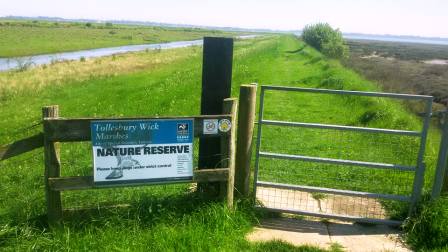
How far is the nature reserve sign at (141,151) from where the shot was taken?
14.9ft

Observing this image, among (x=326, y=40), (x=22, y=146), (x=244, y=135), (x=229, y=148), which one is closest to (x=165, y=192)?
(x=229, y=148)

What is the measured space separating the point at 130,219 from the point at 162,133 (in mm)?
1048

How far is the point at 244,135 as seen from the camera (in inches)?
213

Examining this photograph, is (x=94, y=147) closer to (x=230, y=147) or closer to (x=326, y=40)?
(x=230, y=147)

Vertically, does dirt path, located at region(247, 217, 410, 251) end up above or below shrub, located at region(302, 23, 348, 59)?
below

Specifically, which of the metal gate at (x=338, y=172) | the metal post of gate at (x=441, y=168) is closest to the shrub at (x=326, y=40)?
the metal gate at (x=338, y=172)

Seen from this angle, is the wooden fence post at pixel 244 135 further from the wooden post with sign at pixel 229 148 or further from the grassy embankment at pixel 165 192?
the grassy embankment at pixel 165 192

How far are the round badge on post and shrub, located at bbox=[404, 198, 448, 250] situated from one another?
2.48 meters

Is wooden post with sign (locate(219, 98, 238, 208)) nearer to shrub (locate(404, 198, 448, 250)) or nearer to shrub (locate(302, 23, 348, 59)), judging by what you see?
shrub (locate(404, 198, 448, 250))

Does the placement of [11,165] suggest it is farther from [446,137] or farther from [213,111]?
[446,137]

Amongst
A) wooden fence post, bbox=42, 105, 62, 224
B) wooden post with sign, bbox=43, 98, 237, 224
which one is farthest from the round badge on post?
wooden fence post, bbox=42, 105, 62, 224

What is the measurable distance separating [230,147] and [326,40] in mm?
63025

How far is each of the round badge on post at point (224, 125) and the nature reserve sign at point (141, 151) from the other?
0.37 meters

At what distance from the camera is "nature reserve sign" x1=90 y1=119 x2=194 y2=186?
4.55 metres
